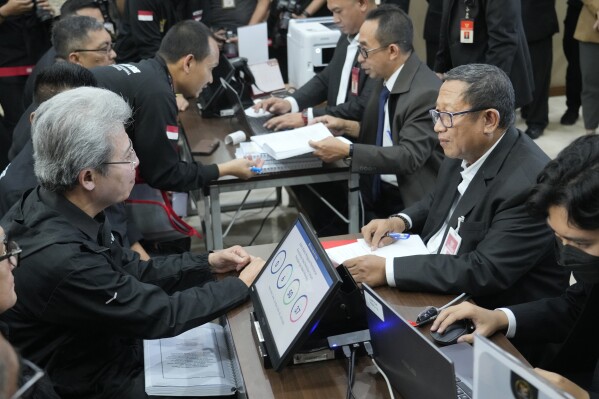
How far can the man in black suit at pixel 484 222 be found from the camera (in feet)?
6.95

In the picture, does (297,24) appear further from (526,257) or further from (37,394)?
(37,394)

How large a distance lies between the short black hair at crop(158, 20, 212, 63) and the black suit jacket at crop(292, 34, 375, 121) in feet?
2.85

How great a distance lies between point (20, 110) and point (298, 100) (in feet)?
6.28

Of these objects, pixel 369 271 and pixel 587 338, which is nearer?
pixel 587 338

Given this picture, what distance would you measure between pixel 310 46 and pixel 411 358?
2957 millimetres

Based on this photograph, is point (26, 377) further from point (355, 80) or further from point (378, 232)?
point (355, 80)


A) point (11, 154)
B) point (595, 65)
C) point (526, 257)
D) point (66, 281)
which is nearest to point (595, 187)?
point (526, 257)

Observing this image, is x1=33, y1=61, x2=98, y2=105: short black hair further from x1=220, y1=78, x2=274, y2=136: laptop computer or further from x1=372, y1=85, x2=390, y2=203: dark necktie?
x1=372, y1=85, x2=390, y2=203: dark necktie

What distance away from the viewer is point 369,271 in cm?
220

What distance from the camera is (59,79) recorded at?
272cm

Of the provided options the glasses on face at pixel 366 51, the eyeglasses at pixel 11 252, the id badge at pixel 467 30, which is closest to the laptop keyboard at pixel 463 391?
the eyeglasses at pixel 11 252

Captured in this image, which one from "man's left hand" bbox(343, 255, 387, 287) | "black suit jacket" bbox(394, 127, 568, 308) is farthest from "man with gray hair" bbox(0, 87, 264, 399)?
"black suit jacket" bbox(394, 127, 568, 308)

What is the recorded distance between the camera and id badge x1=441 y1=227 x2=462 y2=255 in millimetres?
2289

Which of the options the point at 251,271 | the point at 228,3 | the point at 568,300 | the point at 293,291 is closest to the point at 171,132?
the point at 251,271
